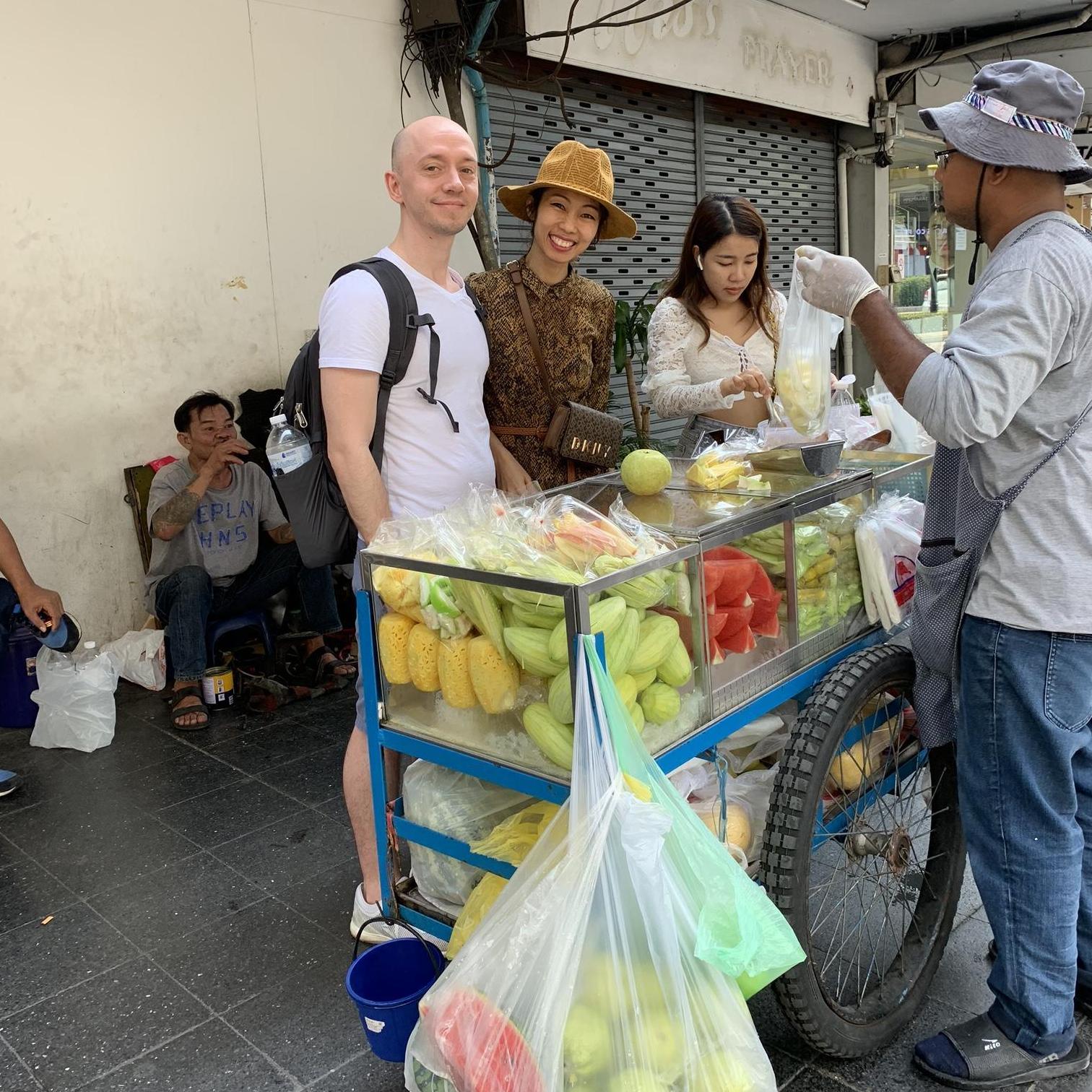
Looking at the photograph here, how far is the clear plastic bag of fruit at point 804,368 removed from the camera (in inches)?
101

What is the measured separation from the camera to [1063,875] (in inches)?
78.8

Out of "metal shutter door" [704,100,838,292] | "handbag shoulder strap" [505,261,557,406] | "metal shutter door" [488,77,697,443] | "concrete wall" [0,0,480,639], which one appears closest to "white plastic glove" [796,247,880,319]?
"handbag shoulder strap" [505,261,557,406]

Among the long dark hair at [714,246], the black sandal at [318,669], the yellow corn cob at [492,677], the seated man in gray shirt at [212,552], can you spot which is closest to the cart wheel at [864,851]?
the yellow corn cob at [492,677]

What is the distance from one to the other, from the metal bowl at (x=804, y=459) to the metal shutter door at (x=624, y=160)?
4.10m

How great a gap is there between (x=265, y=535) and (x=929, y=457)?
3259 millimetres

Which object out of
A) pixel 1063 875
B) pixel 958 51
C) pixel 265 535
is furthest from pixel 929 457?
pixel 958 51

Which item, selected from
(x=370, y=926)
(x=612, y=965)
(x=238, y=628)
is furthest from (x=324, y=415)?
(x=238, y=628)

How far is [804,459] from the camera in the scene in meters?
2.46

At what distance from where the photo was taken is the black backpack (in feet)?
8.05

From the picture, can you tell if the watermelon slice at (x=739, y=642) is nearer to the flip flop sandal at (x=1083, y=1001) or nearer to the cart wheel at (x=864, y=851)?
the cart wheel at (x=864, y=851)

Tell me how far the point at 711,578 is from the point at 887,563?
64 centimetres

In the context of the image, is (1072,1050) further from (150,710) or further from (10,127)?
(10,127)

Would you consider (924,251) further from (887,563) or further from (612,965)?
(612,965)

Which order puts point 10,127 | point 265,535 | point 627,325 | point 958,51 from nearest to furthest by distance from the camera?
point 10,127
point 265,535
point 627,325
point 958,51
